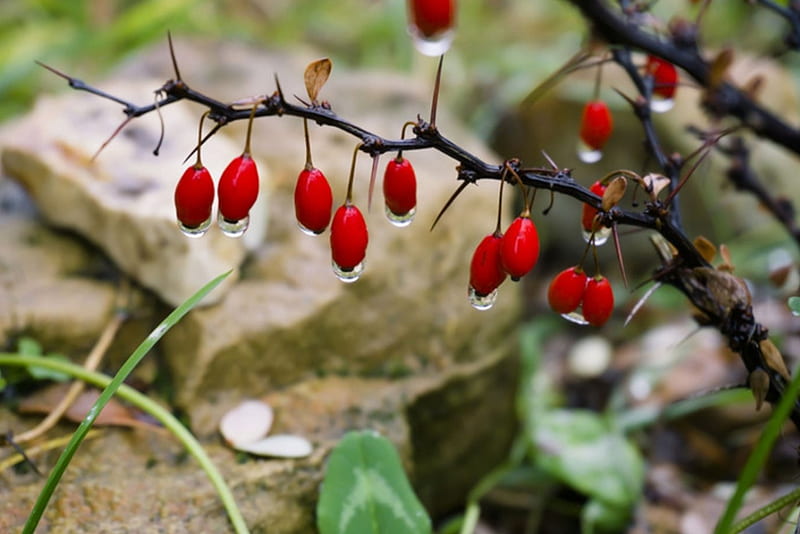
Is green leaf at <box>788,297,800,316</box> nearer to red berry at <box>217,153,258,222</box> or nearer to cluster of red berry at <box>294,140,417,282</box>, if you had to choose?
cluster of red berry at <box>294,140,417,282</box>

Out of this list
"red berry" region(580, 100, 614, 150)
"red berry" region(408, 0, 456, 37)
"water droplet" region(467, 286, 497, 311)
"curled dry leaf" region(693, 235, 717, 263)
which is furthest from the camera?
"red berry" region(580, 100, 614, 150)

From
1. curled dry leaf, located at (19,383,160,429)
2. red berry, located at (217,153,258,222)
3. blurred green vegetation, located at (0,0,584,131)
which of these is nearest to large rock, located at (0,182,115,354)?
curled dry leaf, located at (19,383,160,429)

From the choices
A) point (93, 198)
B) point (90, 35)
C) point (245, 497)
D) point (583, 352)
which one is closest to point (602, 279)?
point (245, 497)

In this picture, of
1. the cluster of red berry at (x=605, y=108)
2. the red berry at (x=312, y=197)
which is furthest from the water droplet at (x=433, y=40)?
the cluster of red berry at (x=605, y=108)

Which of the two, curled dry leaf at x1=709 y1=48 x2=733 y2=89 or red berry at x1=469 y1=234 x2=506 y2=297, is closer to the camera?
curled dry leaf at x1=709 y1=48 x2=733 y2=89

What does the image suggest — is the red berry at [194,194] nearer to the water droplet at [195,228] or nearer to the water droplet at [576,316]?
the water droplet at [195,228]
